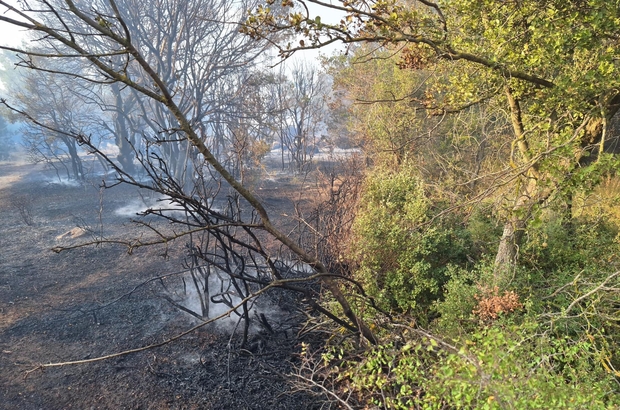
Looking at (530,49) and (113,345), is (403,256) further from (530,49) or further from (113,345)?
(113,345)

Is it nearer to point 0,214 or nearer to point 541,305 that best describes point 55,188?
point 0,214

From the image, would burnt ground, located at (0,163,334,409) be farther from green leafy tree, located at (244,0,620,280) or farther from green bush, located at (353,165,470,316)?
green leafy tree, located at (244,0,620,280)

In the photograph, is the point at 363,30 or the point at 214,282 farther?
the point at 214,282

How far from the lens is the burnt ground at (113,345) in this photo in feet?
13.2

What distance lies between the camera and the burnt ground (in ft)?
13.2

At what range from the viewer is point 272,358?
4.65m

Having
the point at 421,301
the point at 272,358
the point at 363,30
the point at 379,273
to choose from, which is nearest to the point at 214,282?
the point at 272,358

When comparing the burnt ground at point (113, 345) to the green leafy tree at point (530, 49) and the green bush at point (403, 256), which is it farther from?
the green leafy tree at point (530, 49)

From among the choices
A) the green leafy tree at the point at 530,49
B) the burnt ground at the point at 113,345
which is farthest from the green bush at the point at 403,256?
the burnt ground at the point at 113,345

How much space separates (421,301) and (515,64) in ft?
10.8

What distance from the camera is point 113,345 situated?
501cm

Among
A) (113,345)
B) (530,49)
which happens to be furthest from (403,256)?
(113,345)

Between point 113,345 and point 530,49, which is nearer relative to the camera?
point 530,49

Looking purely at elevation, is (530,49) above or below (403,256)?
above
